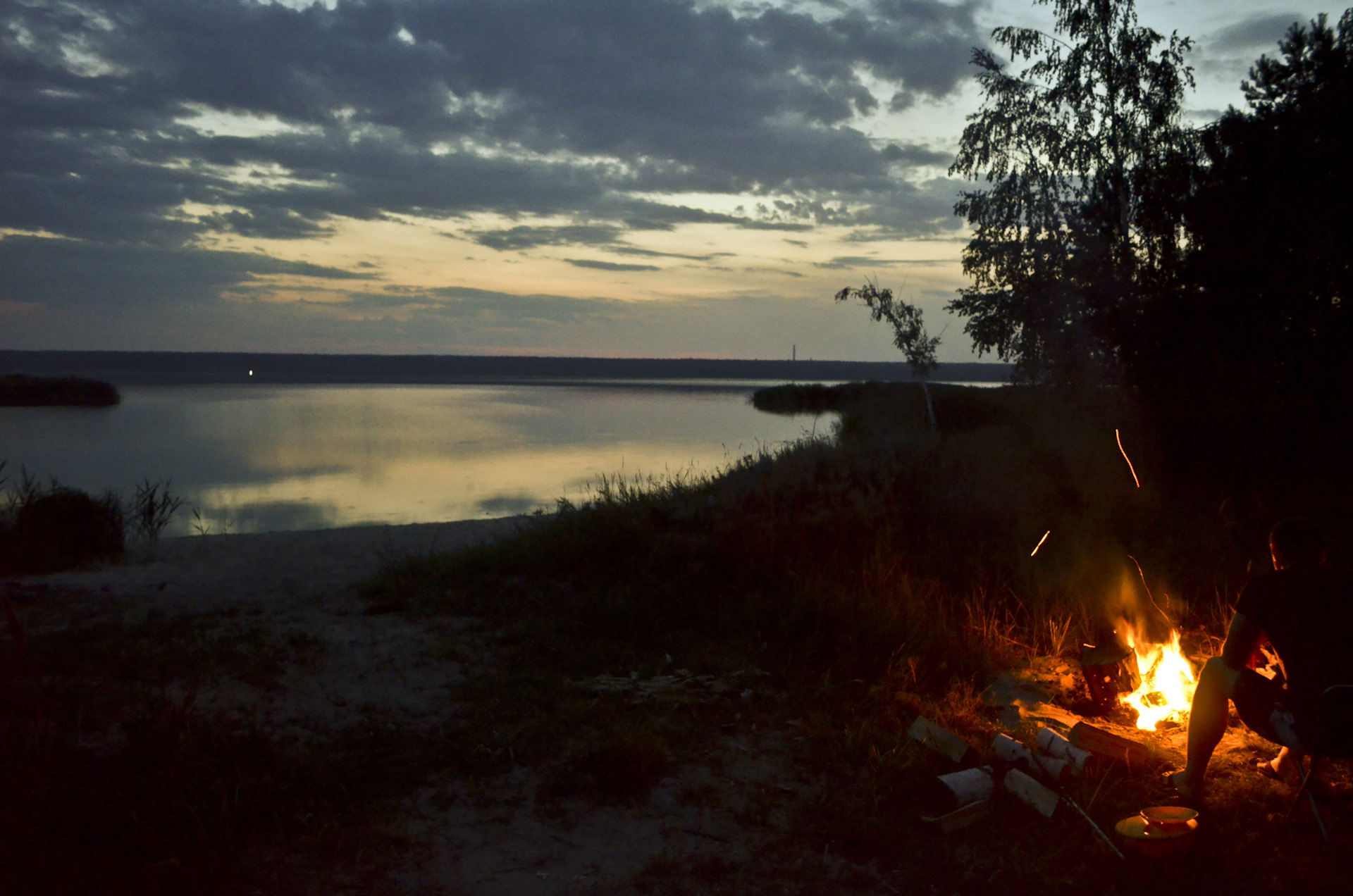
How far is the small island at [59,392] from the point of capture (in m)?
52.8

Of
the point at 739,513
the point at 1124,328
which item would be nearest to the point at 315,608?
the point at 739,513

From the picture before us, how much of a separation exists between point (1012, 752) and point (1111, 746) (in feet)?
2.08

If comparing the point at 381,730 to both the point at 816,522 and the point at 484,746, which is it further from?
the point at 816,522

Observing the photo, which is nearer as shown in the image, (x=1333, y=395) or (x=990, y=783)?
(x=990, y=783)

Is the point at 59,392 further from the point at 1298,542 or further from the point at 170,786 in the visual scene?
the point at 1298,542

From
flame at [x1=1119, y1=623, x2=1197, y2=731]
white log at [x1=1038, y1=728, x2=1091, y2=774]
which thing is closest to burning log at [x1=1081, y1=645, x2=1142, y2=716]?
flame at [x1=1119, y1=623, x2=1197, y2=731]

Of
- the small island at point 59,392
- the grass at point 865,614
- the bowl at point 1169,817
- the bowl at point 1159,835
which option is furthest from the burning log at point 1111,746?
the small island at point 59,392

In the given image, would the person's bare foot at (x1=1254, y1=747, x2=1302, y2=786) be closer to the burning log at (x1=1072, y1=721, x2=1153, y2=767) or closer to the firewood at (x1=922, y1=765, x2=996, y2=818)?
the burning log at (x1=1072, y1=721, x2=1153, y2=767)

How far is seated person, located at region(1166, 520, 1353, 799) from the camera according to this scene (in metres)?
3.89

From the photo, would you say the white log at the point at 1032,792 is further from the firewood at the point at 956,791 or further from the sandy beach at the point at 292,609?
the sandy beach at the point at 292,609

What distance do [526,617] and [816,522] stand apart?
11.4 feet

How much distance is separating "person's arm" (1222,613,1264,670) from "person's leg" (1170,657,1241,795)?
3.2 inches

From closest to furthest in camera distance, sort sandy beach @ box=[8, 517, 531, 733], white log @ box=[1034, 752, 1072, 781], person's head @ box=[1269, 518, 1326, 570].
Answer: person's head @ box=[1269, 518, 1326, 570]
white log @ box=[1034, 752, 1072, 781]
sandy beach @ box=[8, 517, 531, 733]

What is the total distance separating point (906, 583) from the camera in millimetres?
7562
